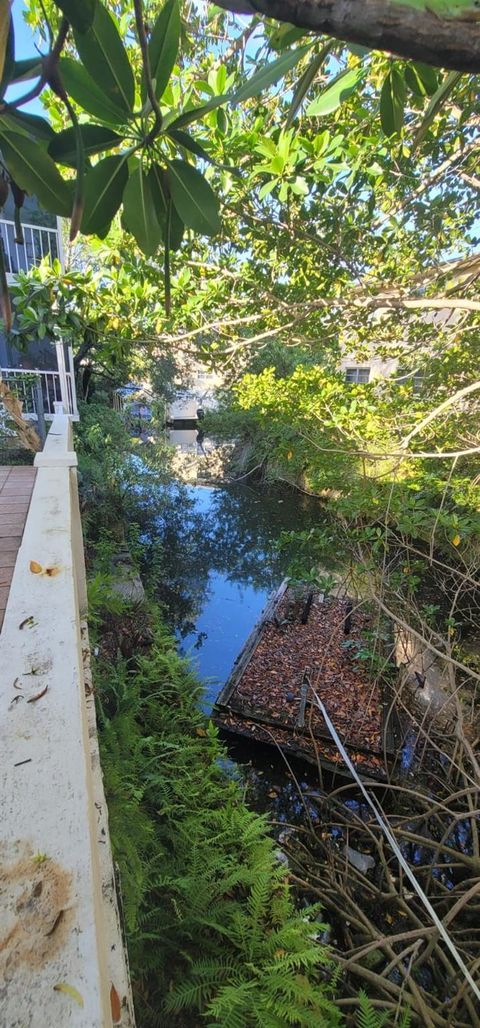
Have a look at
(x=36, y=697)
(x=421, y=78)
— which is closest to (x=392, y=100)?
(x=421, y=78)

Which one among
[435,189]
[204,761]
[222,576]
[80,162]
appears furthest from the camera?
[222,576]

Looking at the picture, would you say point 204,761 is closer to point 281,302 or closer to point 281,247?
point 281,302

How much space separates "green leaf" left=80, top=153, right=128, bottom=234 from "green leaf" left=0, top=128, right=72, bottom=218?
78 millimetres

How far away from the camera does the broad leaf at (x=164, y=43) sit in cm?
68

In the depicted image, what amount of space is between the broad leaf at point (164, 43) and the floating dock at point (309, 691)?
402cm

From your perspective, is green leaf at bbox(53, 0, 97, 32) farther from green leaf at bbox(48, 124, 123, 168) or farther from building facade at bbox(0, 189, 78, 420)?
building facade at bbox(0, 189, 78, 420)

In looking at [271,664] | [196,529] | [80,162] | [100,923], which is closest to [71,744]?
[100,923]

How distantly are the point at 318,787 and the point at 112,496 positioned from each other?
5321 millimetres

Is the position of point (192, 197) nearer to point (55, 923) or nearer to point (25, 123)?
point (25, 123)

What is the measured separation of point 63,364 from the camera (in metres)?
6.83

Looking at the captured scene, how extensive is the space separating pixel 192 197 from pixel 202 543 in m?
9.02

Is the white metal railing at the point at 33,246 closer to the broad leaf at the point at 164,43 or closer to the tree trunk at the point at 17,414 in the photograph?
the tree trunk at the point at 17,414

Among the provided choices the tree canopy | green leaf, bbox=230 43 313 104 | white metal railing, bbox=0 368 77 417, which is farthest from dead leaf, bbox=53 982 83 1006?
white metal railing, bbox=0 368 77 417

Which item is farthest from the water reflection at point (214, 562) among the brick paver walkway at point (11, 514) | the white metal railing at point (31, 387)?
the brick paver walkway at point (11, 514)
